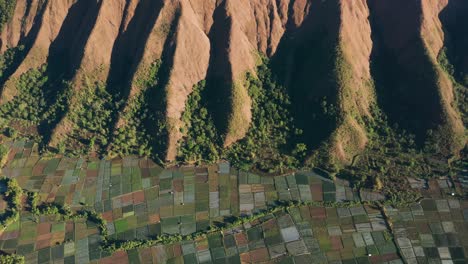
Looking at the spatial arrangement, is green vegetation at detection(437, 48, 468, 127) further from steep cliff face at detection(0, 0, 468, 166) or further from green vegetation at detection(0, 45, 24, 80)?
green vegetation at detection(0, 45, 24, 80)

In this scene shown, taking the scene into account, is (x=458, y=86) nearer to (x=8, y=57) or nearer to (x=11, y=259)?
(x=11, y=259)

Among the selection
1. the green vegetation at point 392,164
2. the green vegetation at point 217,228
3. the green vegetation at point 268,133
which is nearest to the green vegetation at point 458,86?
the green vegetation at point 392,164

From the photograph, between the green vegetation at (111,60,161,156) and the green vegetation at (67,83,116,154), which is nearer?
the green vegetation at (111,60,161,156)

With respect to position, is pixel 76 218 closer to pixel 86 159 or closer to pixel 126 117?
pixel 86 159

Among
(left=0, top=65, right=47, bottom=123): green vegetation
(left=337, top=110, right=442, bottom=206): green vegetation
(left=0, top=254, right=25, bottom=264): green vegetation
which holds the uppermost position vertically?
(left=0, top=65, right=47, bottom=123): green vegetation

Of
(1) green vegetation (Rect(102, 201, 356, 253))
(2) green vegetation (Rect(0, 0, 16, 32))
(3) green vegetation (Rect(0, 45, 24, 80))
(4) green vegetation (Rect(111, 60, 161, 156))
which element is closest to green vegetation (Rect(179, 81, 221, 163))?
(4) green vegetation (Rect(111, 60, 161, 156))
